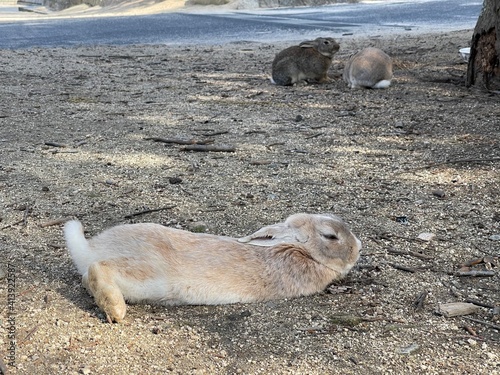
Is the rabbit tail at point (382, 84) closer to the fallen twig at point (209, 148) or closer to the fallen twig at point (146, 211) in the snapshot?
the fallen twig at point (209, 148)

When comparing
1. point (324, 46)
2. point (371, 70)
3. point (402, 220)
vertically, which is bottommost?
point (402, 220)

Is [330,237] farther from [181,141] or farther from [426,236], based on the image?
[181,141]

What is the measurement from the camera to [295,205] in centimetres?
457

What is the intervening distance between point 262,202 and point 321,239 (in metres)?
1.08

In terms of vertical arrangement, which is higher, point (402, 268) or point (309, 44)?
point (309, 44)

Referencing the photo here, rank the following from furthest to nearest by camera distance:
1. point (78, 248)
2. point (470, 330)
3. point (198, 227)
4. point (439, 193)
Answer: point (439, 193), point (198, 227), point (78, 248), point (470, 330)

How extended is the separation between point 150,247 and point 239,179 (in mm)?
A: 1859

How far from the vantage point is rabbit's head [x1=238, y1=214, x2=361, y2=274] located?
356 cm

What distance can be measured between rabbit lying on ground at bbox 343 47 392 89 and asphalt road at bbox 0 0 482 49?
5695 millimetres

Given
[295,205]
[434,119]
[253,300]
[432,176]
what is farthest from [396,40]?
[253,300]

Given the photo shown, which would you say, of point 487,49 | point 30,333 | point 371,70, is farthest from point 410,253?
point 371,70

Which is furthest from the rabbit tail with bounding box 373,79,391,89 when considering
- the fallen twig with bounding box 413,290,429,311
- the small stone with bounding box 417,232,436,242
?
the fallen twig with bounding box 413,290,429,311

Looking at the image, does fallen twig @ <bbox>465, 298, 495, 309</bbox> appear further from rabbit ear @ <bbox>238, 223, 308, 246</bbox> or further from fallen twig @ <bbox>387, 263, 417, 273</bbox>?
rabbit ear @ <bbox>238, 223, 308, 246</bbox>

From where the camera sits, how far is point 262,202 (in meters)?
4.62
